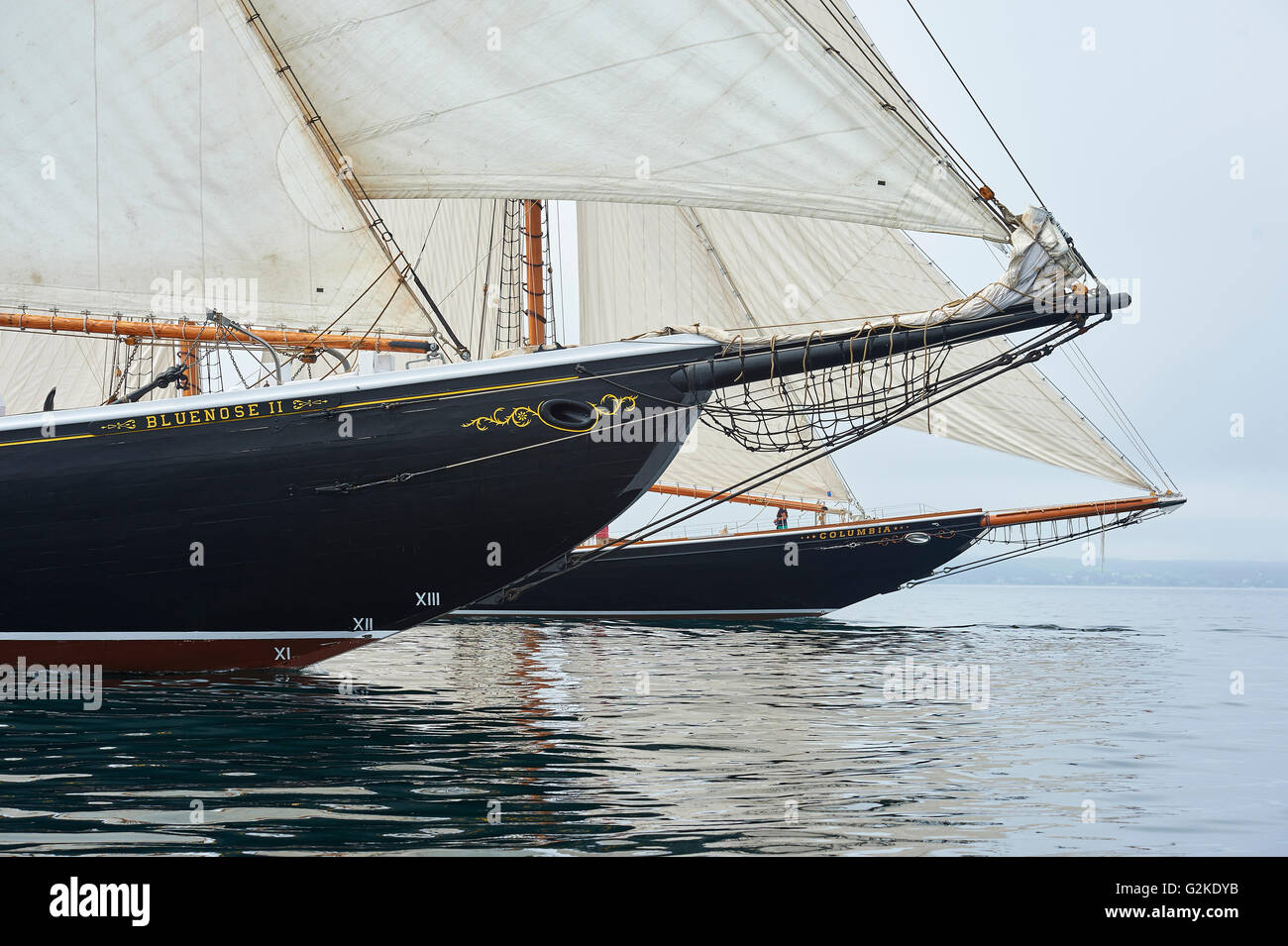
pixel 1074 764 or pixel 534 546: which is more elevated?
pixel 534 546

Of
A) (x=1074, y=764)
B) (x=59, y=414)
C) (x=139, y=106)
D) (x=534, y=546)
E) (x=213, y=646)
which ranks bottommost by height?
(x=1074, y=764)

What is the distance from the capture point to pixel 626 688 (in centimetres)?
1753

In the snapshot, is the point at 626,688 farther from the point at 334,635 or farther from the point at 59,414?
the point at 59,414

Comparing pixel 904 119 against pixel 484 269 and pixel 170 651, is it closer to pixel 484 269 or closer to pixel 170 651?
pixel 170 651

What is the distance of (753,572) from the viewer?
1446 inches

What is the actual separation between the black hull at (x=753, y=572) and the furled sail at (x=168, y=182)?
64.4ft

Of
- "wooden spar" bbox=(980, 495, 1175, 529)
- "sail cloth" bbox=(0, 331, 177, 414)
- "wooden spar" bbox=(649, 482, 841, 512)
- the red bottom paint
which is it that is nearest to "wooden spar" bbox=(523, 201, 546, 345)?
"wooden spar" bbox=(649, 482, 841, 512)

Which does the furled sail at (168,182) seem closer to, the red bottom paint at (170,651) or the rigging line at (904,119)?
the red bottom paint at (170,651)

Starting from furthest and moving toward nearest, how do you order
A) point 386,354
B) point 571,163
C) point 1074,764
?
point 386,354
point 571,163
point 1074,764

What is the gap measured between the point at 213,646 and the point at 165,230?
20.1 ft

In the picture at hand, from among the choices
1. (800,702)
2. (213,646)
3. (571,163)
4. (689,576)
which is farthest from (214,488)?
(689,576)

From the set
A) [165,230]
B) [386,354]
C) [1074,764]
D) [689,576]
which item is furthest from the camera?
[689,576]

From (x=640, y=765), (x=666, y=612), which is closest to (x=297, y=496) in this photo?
(x=640, y=765)

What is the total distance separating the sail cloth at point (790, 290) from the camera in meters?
32.5
